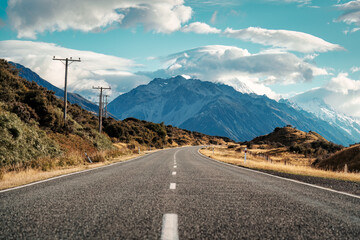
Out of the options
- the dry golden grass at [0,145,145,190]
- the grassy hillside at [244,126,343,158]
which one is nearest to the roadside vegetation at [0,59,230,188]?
the dry golden grass at [0,145,145,190]

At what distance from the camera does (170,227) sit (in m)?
3.76

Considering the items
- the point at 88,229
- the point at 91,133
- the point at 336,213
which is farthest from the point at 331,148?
the point at 88,229

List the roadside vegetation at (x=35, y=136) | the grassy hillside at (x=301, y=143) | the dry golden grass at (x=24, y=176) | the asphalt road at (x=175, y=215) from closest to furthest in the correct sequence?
the asphalt road at (x=175, y=215) → the dry golden grass at (x=24, y=176) → the roadside vegetation at (x=35, y=136) → the grassy hillside at (x=301, y=143)

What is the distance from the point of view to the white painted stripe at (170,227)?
3.37 m

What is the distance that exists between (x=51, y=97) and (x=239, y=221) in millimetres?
34873

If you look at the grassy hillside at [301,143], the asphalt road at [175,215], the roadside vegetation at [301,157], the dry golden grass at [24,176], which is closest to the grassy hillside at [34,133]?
the dry golden grass at [24,176]

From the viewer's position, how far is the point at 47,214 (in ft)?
14.8

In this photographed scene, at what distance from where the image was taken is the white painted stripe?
11.1 feet

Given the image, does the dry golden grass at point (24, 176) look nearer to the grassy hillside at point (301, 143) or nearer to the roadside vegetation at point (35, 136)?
the roadside vegetation at point (35, 136)

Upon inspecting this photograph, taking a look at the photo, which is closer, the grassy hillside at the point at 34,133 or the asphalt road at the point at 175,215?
the asphalt road at the point at 175,215

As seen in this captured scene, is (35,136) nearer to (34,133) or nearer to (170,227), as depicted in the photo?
(34,133)

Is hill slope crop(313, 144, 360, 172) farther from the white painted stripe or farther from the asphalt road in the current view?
the white painted stripe

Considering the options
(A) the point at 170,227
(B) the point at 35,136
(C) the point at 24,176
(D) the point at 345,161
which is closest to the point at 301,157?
(D) the point at 345,161

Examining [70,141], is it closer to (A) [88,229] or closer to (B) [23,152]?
(B) [23,152]
